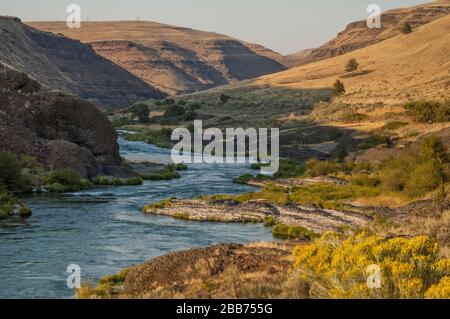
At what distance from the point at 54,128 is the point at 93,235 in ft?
91.8

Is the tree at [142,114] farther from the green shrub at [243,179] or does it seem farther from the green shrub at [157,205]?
the green shrub at [157,205]

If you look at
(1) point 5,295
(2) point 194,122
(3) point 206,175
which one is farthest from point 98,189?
(2) point 194,122

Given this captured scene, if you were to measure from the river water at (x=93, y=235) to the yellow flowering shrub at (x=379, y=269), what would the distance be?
849 centimetres

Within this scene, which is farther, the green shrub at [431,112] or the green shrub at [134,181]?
the green shrub at [431,112]

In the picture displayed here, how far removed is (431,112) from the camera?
6844 centimetres

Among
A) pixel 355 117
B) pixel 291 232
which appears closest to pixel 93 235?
pixel 291 232

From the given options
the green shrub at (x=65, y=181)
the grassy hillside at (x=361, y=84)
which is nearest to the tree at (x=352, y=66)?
the grassy hillside at (x=361, y=84)

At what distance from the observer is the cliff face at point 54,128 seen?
5209cm

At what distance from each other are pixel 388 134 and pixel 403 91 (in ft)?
107

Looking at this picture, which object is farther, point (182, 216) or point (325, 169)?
point (325, 169)

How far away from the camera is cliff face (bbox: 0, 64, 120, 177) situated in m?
52.1

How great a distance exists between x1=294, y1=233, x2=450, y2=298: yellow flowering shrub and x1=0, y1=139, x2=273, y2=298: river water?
849 cm

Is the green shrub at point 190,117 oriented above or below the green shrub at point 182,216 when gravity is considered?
above

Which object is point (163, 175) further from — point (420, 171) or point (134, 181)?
point (420, 171)
